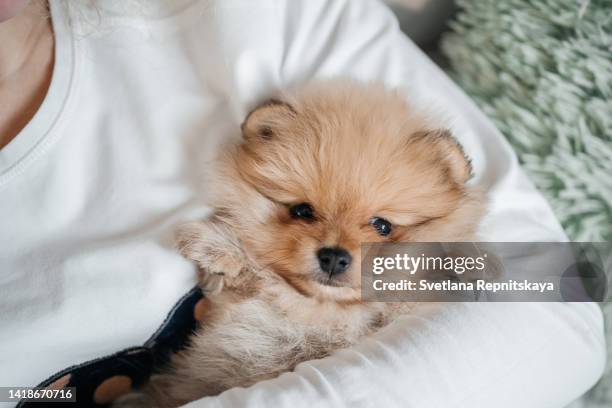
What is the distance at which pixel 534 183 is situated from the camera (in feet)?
5.17

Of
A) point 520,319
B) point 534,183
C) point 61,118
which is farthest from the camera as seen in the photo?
point 534,183

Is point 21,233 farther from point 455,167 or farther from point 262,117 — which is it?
point 455,167

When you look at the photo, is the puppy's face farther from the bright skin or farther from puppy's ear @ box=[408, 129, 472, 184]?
the bright skin

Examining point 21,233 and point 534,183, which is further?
point 534,183

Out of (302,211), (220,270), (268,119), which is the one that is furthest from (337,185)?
(220,270)

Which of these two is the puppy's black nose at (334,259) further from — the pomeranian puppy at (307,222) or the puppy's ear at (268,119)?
the puppy's ear at (268,119)

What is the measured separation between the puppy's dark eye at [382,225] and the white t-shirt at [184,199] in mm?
184

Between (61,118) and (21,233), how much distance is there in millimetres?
268

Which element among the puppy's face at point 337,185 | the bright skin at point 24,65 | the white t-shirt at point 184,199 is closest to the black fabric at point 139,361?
the white t-shirt at point 184,199

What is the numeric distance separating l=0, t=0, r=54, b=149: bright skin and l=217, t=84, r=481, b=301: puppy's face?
477 mm

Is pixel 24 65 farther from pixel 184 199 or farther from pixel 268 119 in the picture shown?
pixel 268 119

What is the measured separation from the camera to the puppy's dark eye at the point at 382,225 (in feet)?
3.82

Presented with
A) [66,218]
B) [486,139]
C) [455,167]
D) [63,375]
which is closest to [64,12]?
[66,218]

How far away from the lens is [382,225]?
46.2 inches
